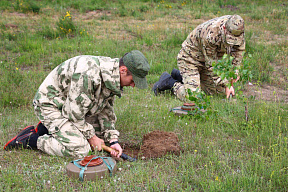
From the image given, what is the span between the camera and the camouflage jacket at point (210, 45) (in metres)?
5.79

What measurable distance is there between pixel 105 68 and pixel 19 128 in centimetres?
203

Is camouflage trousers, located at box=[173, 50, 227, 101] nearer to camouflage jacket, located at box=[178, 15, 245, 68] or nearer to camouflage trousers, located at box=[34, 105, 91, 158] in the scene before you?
camouflage jacket, located at box=[178, 15, 245, 68]

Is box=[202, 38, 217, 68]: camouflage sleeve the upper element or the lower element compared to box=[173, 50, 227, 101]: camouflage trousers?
upper

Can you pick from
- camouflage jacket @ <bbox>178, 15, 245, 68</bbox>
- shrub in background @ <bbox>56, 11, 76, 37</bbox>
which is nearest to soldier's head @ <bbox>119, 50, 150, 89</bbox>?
camouflage jacket @ <bbox>178, 15, 245, 68</bbox>

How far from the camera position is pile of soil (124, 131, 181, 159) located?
151 inches

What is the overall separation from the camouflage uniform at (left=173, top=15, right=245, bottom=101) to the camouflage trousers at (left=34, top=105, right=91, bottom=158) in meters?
2.85

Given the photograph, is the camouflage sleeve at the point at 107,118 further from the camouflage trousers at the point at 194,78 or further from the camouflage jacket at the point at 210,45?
the camouflage jacket at the point at 210,45

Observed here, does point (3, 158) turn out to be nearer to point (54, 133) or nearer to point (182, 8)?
point (54, 133)

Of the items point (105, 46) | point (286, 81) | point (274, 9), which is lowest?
point (286, 81)

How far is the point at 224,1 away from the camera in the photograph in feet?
46.9

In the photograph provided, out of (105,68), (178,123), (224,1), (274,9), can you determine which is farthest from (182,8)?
(105,68)

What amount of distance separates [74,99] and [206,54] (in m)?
3.39

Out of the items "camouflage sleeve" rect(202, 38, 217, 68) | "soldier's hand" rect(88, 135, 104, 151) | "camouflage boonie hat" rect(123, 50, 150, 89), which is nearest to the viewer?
"camouflage boonie hat" rect(123, 50, 150, 89)

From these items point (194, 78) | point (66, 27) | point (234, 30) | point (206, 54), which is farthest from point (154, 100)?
point (66, 27)
